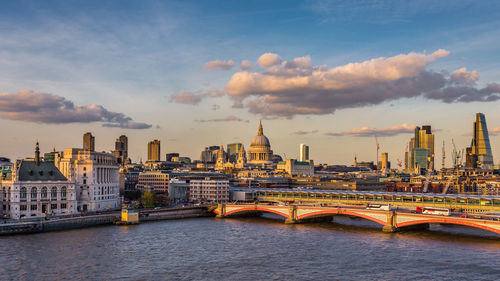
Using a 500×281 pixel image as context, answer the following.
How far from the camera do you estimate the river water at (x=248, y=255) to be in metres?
54.9

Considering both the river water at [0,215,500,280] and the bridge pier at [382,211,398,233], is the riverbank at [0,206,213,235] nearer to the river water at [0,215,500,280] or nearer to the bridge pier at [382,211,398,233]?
the river water at [0,215,500,280]

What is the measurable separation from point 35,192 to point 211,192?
4928 centimetres

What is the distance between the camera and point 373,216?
86812 mm

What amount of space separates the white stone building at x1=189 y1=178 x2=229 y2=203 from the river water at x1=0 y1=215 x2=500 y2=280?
151 ft

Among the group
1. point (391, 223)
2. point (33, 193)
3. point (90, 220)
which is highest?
point (33, 193)

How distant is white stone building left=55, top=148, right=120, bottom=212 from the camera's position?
108188 millimetres

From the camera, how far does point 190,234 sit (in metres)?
83.0

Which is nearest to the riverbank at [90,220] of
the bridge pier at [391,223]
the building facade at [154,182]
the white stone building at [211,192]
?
the white stone building at [211,192]

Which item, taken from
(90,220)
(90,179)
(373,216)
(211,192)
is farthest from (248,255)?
(211,192)

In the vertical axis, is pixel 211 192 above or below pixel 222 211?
above

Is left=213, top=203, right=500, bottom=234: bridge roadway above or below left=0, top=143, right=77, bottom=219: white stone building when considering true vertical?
below

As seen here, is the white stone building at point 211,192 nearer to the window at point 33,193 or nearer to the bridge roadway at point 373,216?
the bridge roadway at point 373,216

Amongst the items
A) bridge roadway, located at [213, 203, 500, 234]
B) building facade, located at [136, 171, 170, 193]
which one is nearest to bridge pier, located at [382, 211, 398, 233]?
bridge roadway, located at [213, 203, 500, 234]

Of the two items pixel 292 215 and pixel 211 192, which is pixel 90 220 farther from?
pixel 211 192
